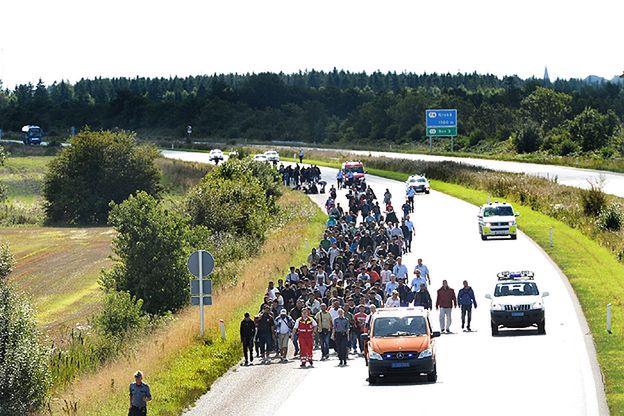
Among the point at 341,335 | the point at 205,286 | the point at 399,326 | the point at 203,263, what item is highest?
the point at 203,263

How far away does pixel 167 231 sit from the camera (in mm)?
44469

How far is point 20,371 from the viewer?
25.1 m

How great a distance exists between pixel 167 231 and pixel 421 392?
74.5ft

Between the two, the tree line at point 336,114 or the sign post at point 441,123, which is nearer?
the sign post at point 441,123

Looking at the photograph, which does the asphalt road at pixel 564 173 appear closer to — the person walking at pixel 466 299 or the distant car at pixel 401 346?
the person walking at pixel 466 299

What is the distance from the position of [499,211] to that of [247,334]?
2723 cm

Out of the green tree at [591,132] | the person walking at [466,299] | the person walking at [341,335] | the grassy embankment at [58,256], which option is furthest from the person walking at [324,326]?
the green tree at [591,132]

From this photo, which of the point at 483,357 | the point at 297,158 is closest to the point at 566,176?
the point at 297,158

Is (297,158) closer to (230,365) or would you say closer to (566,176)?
(566,176)

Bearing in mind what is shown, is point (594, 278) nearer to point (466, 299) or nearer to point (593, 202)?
point (466, 299)

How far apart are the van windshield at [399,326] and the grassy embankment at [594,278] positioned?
13.6 feet

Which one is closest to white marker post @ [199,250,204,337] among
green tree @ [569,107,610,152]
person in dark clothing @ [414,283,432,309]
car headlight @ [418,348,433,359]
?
person in dark clothing @ [414,283,432,309]

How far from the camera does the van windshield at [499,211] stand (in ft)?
172

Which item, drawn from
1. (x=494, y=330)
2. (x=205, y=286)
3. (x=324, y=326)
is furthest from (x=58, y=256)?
(x=494, y=330)
